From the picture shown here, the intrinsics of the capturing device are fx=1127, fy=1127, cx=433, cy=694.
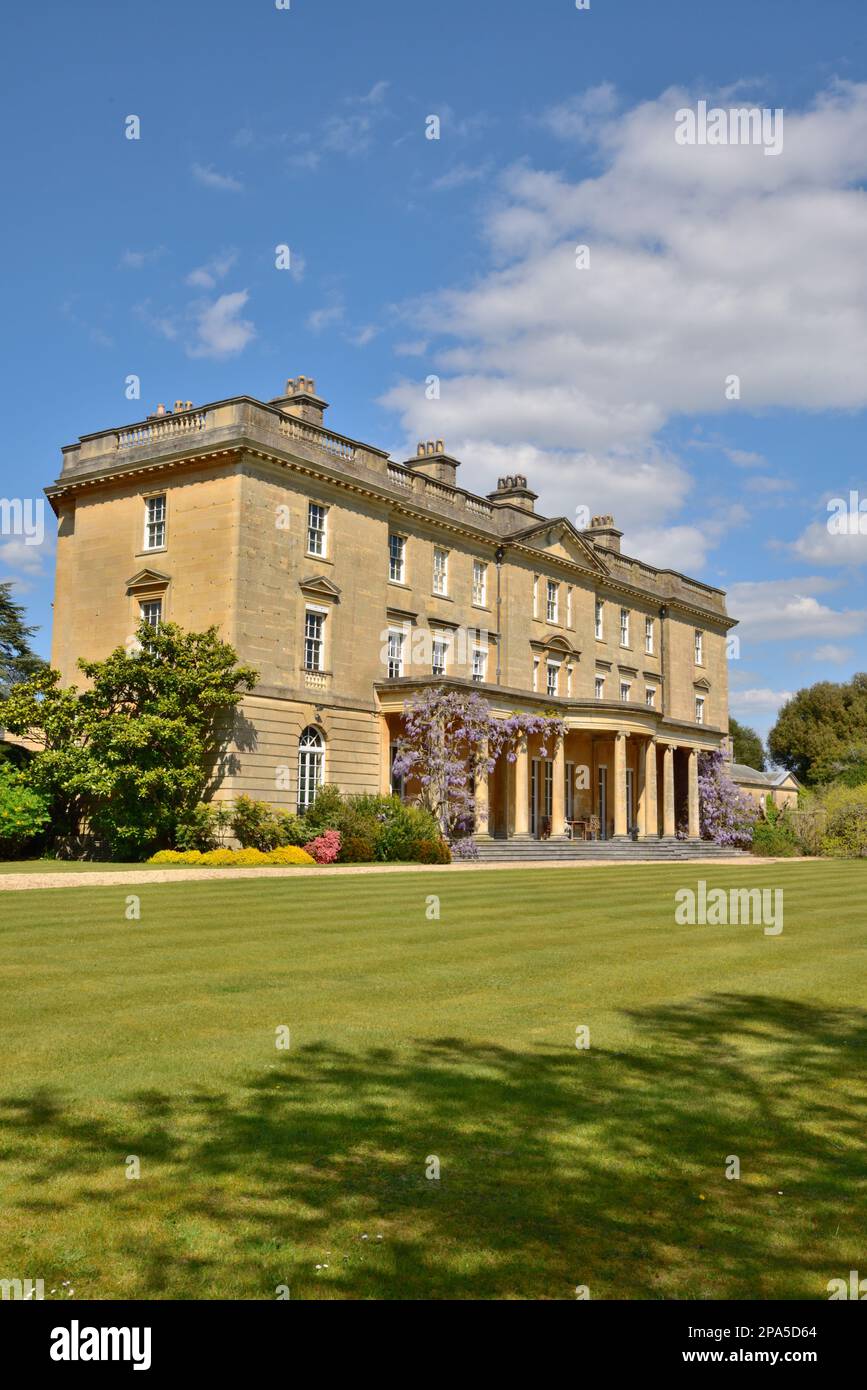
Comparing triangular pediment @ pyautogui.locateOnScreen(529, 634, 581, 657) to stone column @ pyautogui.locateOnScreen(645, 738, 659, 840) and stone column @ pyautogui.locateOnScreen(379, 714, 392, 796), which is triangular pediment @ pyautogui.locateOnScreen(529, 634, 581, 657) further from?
stone column @ pyautogui.locateOnScreen(379, 714, 392, 796)

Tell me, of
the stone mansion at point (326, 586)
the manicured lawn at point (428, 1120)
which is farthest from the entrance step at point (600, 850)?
the manicured lawn at point (428, 1120)

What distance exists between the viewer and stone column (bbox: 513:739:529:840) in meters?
39.5

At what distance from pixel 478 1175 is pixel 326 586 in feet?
99.5

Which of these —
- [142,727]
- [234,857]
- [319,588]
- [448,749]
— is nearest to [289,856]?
[234,857]

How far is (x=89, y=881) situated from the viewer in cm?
2159

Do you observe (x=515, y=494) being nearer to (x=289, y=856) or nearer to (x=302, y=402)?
(x=302, y=402)

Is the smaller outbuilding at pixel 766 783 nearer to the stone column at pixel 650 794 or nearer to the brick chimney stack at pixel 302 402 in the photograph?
the stone column at pixel 650 794

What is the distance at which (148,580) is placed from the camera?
33.7 meters

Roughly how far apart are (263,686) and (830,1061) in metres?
26.0

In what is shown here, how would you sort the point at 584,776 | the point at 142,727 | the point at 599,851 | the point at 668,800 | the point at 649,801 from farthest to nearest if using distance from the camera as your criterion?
the point at 668,800
the point at 584,776
the point at 649,801
the point at 599,851
the point at 142,727

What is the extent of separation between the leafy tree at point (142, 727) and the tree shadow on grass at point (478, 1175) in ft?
76.6

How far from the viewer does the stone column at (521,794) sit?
130 ft

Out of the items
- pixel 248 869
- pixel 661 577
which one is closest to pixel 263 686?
pixel 248 869
